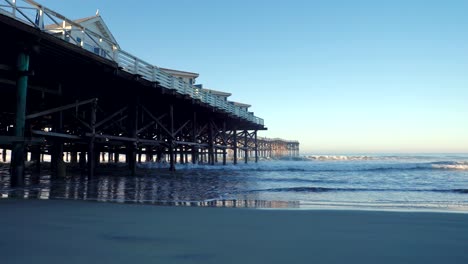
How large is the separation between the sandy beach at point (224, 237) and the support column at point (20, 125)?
12.5 ft

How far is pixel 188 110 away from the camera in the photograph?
23016 millimetres

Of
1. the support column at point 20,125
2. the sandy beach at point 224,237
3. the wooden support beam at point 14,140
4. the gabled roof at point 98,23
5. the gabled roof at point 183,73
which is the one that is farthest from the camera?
the gabled roof at point 183,73

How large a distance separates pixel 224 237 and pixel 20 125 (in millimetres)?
7532

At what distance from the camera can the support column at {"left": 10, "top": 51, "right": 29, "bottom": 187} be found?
8.41 metres

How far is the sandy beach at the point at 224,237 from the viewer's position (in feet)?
8.92

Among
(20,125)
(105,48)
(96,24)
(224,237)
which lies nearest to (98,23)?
(96,24)

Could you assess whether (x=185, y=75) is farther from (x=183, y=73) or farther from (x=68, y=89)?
(x=68, y=89)

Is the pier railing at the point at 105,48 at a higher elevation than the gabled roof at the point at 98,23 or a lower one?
lower

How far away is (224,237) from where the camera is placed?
11.1ft

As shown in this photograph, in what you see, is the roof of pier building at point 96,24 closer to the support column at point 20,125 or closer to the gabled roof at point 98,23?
the gabled roof at point 98,23

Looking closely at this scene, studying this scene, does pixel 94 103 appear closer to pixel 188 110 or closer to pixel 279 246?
pixel 188 110

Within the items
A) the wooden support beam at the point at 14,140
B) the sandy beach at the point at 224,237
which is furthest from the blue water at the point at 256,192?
the sandy beach at the point at 224,237

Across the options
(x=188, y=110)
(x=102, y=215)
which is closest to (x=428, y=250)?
(x=102, y=215)

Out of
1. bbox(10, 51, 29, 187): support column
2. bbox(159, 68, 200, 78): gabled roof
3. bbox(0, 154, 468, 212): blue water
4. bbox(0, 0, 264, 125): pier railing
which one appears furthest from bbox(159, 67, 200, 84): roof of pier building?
bbox(10, 51, 29, 187): support column
